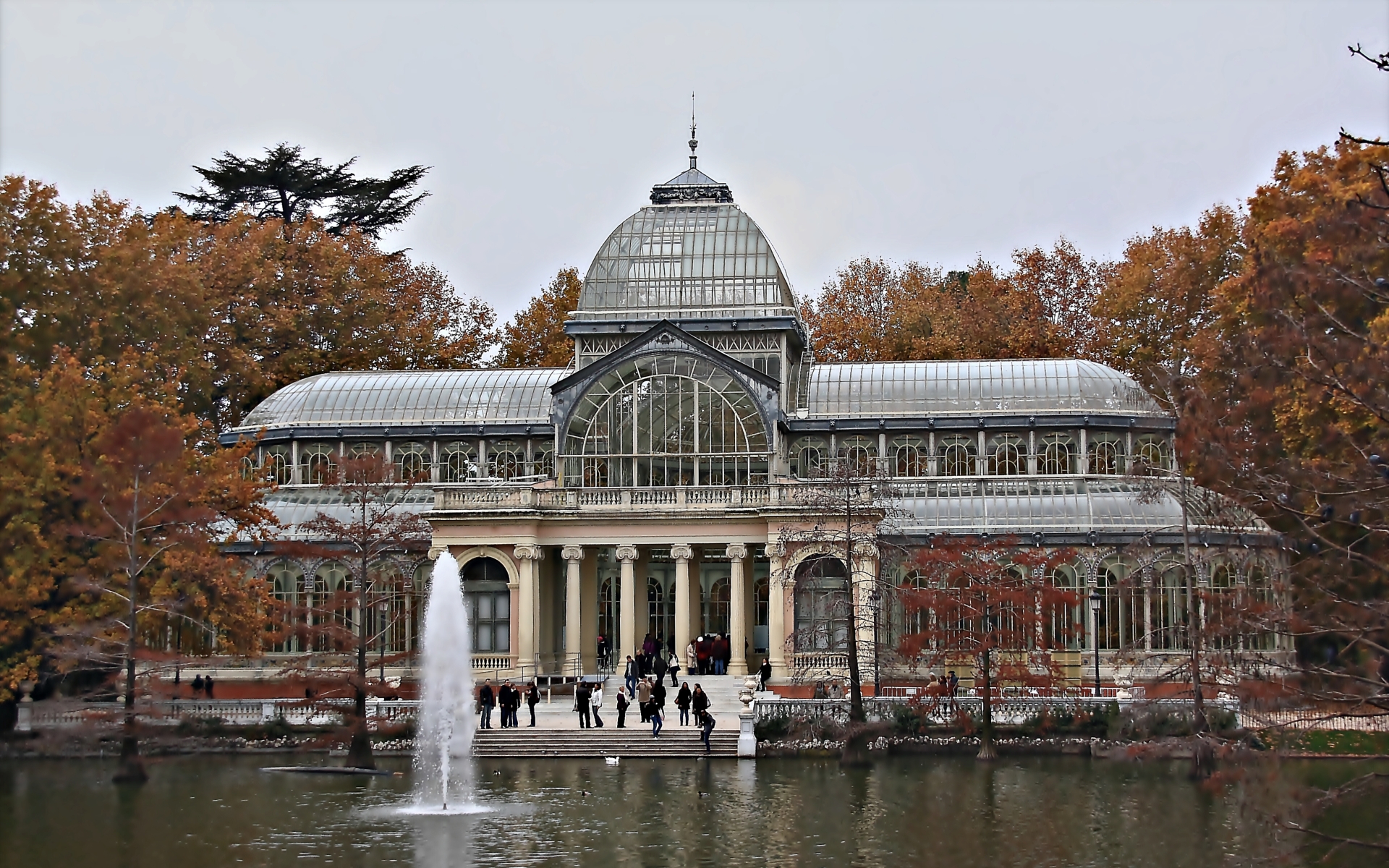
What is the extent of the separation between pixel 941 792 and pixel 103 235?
38.0m

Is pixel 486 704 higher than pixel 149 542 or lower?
lower

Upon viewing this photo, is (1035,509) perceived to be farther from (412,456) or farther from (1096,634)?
(412,456)

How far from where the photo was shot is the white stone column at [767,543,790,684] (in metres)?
54.2

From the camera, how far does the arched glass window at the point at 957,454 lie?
61.9 meters

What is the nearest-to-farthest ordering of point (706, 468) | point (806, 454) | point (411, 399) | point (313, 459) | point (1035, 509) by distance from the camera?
point (1035, 509)
point (706, 468)
point (806, 454)
point (313, 459)
point (411, 399)

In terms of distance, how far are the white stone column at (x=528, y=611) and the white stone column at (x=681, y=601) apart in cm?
326

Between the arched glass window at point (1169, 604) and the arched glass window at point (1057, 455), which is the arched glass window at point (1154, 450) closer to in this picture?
the arched glass window at point (1057, 455)

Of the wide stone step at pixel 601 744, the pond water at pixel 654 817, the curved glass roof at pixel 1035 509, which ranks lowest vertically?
the pond water at pixel 654 817

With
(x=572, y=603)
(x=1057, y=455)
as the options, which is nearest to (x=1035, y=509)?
(x=1057, y=455)

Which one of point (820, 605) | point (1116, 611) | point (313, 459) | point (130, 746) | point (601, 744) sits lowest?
point (601, 744)

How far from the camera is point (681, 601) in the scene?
56406 mm

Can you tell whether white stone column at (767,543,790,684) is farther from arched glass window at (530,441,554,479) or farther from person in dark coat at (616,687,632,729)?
arched glass window at (530,441,554,479)

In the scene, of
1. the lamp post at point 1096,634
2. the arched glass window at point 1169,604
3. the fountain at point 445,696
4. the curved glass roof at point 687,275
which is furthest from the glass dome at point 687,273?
the fountain at point 445,696

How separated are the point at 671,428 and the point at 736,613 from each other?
24.4 feet
